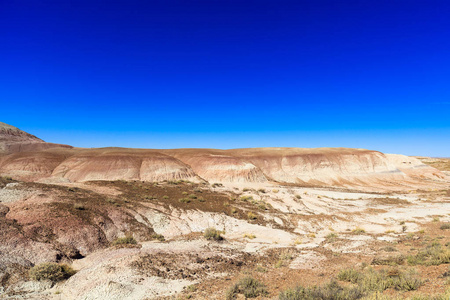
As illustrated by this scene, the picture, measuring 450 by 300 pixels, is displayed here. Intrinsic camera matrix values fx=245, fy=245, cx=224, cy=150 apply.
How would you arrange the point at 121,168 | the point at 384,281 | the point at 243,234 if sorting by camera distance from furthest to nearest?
1. the point at 121,168
2. the point at 243,234
3. the point at 384,281

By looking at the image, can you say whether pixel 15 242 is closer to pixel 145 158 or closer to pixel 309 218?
pixel 309 218

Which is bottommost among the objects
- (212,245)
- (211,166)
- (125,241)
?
(212,245)

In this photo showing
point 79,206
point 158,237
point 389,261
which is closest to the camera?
point 389,261

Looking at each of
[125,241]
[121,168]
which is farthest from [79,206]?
[121,168]

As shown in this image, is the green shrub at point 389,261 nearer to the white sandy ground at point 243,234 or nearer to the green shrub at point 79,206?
the white sandy ground at point 243,234

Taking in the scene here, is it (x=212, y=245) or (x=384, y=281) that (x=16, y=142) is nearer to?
(x=212, y=245)

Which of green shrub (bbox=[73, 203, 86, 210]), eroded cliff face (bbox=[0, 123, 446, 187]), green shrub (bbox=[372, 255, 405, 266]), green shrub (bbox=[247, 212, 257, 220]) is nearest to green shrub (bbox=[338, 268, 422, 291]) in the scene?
green shrub (bbox=[372, 255, 405, 266])

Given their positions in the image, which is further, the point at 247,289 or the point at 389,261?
the point at 389,261

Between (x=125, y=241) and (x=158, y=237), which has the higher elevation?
(x=125, y=241)
